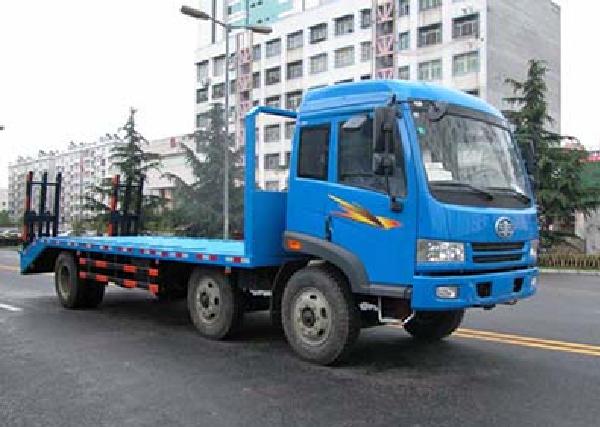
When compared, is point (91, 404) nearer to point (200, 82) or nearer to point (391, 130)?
point (391, 130)

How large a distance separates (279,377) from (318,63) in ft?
214

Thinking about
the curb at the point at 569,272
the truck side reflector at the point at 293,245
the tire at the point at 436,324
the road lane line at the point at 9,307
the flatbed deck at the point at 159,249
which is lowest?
the curb at the point at 569,272

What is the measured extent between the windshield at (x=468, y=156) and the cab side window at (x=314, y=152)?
3.42 ft

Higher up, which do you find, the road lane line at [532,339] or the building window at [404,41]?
the building window at [404,41]

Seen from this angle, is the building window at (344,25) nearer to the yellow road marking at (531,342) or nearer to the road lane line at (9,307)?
the road lane line at (9,307)

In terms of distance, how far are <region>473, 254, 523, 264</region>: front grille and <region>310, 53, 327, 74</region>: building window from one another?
208ft

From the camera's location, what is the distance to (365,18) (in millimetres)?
64062

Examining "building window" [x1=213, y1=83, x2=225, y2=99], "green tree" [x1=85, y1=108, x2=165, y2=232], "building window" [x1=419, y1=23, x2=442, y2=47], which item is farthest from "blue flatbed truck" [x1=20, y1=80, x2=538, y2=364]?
"building window" [x1=213, y1=83, x2=225, y2=99]

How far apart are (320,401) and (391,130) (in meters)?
2.44

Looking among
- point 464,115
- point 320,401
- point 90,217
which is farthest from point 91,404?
point 90,217

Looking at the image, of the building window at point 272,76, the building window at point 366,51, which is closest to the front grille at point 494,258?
→ the building window at point 366,51

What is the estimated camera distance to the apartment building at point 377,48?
182 feet

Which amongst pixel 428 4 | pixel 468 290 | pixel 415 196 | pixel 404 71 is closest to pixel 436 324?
pixel 468 290

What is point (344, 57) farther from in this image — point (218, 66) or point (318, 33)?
point (218, 66)
